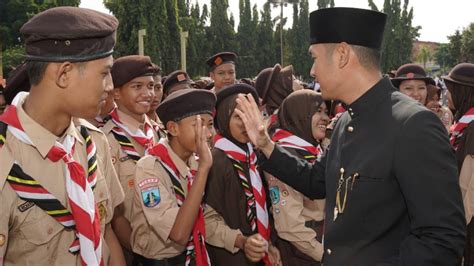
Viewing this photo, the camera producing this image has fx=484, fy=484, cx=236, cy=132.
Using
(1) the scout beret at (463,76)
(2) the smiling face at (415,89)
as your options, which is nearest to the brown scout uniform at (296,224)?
(1) the scout beret at (463,76)

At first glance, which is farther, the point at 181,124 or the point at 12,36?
the point at 12,36

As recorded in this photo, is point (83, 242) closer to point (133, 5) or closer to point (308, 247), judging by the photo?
point (308, 247)

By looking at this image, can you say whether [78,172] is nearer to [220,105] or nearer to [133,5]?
[220,105]

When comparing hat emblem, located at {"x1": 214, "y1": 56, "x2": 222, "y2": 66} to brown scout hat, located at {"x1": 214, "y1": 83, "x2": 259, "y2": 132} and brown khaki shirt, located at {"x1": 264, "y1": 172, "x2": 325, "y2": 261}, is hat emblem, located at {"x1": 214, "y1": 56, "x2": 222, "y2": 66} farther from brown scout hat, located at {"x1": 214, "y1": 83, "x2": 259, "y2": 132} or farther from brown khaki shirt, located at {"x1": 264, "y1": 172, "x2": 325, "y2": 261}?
brown khaki shirt, located at {"x1": 264, "y1": 172, "x2": 325, "y2": 261}

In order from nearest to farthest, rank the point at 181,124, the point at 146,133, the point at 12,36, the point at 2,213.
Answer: the point at 2,213 → the point at 181,124 → the point at 146,133 → the point at 12,36

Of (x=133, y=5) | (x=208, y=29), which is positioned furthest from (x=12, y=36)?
(x=208, y=29)

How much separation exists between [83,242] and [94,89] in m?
0.70

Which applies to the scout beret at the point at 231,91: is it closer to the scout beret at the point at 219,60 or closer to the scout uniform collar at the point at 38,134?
the scout uniform collar at the point at 38,134

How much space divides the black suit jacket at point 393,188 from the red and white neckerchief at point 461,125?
2.91 metres

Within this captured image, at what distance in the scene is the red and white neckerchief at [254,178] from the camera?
11.9 ft

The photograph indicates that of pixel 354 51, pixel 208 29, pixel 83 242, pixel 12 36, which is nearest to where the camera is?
pixel 83 242

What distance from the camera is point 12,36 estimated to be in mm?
41469

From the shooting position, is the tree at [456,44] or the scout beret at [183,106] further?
the tree at [456,44]

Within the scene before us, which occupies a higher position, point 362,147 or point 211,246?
point 362,147
